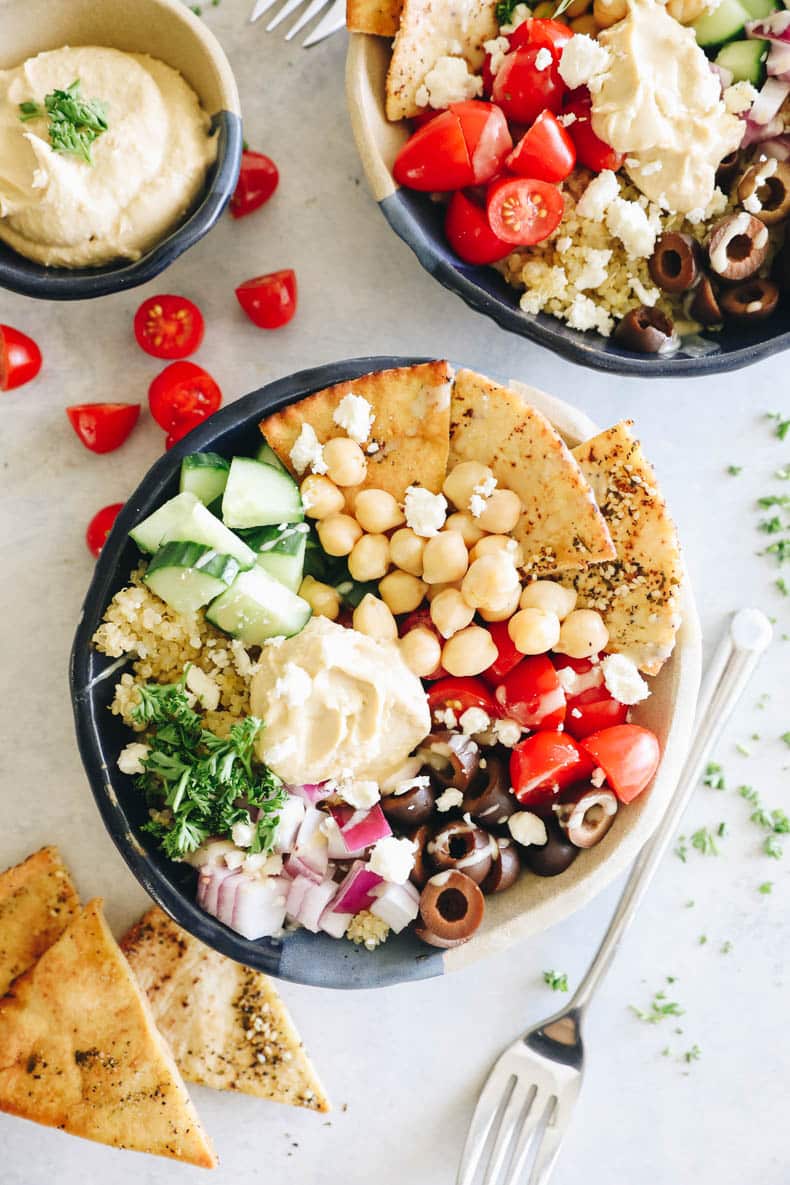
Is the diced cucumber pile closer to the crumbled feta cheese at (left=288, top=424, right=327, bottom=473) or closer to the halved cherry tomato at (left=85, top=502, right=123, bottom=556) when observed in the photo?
the crumbled feta cheese at (left=288, top=424, right=327, bottom=473)

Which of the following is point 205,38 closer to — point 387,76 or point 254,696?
point 387,76

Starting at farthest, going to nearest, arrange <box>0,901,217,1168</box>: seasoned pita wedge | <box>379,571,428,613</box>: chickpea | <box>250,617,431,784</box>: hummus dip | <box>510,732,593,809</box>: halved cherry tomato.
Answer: <box>0,901,217,1168</box>: seasoned pita wedge < <box>379,571,428,613</box>: chickpea < <box>510,732,593,809</box>: halved cherry tomato < <box>250,617,431,784</box>: hummus dip

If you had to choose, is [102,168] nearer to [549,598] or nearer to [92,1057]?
[549,598]

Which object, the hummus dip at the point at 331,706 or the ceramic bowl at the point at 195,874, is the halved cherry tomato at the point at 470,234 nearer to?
the ceramic bowl at the point at 195,874

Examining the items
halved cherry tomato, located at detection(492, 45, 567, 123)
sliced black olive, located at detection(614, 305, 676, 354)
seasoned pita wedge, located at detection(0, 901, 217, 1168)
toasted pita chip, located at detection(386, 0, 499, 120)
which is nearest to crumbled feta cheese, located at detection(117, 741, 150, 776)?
seasoned pita wedge, located at detection(0, 901, 217, 1168)

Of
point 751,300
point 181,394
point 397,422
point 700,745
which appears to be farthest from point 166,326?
point 700,745

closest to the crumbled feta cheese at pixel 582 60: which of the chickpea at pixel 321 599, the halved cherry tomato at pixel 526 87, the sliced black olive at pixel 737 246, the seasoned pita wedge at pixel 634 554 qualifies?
the halved cherry tomato at pixel 526 87

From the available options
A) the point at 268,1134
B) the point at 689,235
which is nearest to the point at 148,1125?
the point at 268,1134
